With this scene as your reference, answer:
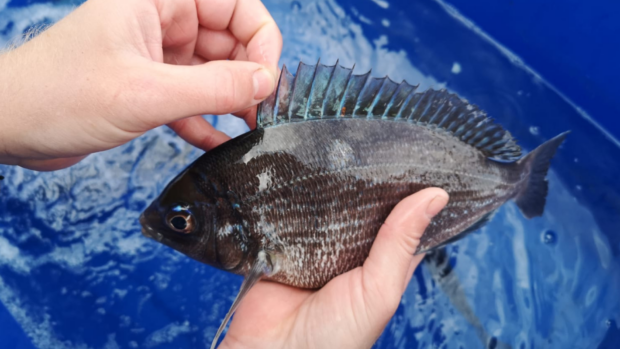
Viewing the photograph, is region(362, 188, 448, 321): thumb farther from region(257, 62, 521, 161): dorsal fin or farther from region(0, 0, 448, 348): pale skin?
region(257, 62, 521, 161): dorsal fin

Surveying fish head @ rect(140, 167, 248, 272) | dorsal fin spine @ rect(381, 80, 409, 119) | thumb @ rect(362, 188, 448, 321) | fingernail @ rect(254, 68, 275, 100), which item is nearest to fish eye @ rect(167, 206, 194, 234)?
fish head @ rect(140, 167, 248, 272)

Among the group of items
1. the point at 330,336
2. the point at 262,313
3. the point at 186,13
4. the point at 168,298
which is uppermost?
the point at 186,13

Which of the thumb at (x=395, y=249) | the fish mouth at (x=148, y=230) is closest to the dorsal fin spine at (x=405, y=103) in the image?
the thumb at (x=395, y=249)

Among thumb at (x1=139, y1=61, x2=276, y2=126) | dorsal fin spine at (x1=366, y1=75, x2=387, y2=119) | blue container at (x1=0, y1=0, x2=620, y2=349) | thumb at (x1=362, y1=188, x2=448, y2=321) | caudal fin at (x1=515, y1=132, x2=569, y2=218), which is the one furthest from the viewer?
blue container at (x1=0, y1=0, x2=620, y2=349)

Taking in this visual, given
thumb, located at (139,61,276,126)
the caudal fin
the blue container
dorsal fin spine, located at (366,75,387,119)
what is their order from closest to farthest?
thumb, located at (139,61,276,126) → dorsal fin spine, located at (366,75,387,119) → the caudal fin → the blue container

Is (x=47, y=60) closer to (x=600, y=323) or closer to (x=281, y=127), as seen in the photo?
(x=281, y=127)

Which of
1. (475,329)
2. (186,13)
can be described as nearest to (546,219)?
(475,329)

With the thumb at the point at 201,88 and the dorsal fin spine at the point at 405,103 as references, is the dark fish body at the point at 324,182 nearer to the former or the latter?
the dorsal fin spine at the point at 405,103
